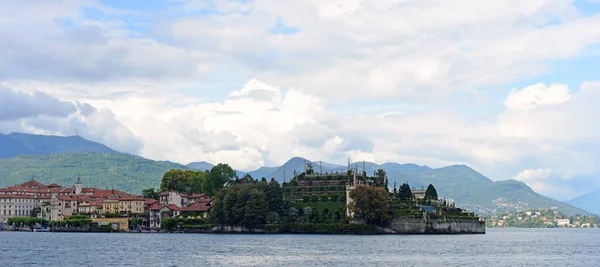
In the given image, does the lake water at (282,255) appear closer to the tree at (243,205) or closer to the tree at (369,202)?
the tree at (369,202)

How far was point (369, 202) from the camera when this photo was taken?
17188 centimetres

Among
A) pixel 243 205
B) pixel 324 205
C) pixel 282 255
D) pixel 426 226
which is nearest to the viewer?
pixel 282 255

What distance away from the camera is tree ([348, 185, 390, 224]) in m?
172

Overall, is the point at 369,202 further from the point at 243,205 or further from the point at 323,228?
the point at 243,205

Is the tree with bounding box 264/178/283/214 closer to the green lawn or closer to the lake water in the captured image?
the green lawn

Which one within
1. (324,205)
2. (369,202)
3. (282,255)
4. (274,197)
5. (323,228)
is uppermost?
(274,197)

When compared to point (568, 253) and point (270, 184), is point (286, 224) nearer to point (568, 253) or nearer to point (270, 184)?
point (270, 184)

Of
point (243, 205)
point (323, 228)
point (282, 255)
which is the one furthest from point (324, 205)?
point (282, 255)

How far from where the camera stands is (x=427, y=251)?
121812mm

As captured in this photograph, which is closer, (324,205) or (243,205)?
(243,205)

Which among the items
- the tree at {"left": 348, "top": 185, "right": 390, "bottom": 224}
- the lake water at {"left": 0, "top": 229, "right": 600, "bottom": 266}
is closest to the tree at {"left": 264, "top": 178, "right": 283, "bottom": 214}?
the tree at {"left": 348, "top": 185, "right": 390, "bottom": 224}

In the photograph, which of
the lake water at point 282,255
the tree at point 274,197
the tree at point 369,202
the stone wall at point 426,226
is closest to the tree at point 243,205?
the tree at point 274,197

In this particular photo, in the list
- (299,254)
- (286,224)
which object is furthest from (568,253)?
(286,224)

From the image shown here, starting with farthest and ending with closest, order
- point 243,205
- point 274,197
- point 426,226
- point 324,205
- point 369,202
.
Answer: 1. point 324,205
2. point 426,226
3. point 274,197
4. point 243,205
5. point 369,202
